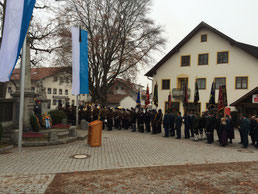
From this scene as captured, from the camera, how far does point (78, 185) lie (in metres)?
5.41

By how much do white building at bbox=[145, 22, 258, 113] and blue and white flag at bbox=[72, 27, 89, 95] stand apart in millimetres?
11938

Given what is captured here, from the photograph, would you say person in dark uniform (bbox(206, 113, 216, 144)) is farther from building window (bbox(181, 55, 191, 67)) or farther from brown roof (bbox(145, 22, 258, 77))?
building window (bbox(181, 55, 191, 67))

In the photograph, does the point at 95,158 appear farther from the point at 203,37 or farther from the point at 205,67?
the point at 203,37

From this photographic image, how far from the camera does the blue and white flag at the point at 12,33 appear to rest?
7.73 metres

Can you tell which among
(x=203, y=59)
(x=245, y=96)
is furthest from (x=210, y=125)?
(x=203, y=59)

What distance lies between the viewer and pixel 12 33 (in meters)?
7.96

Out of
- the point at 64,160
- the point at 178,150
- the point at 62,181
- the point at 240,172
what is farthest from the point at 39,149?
the point at 240,172

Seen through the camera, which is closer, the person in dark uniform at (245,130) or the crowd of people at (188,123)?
the person in dark uniform at (245,130)

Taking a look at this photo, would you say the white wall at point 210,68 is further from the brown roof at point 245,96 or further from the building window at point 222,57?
the brown roof at point 245,96

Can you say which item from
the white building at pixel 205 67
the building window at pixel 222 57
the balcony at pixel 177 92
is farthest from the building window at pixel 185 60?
the building window at pixel 222 57

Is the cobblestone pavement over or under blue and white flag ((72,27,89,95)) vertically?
under

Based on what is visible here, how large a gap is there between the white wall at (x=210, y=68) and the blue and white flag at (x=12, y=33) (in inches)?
838

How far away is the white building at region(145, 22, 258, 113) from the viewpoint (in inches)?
918

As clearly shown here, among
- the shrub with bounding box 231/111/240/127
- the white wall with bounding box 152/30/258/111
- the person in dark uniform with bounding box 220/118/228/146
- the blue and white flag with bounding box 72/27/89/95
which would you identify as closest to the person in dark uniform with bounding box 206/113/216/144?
the person in dark uniform with bounding box 220/118/228/146
